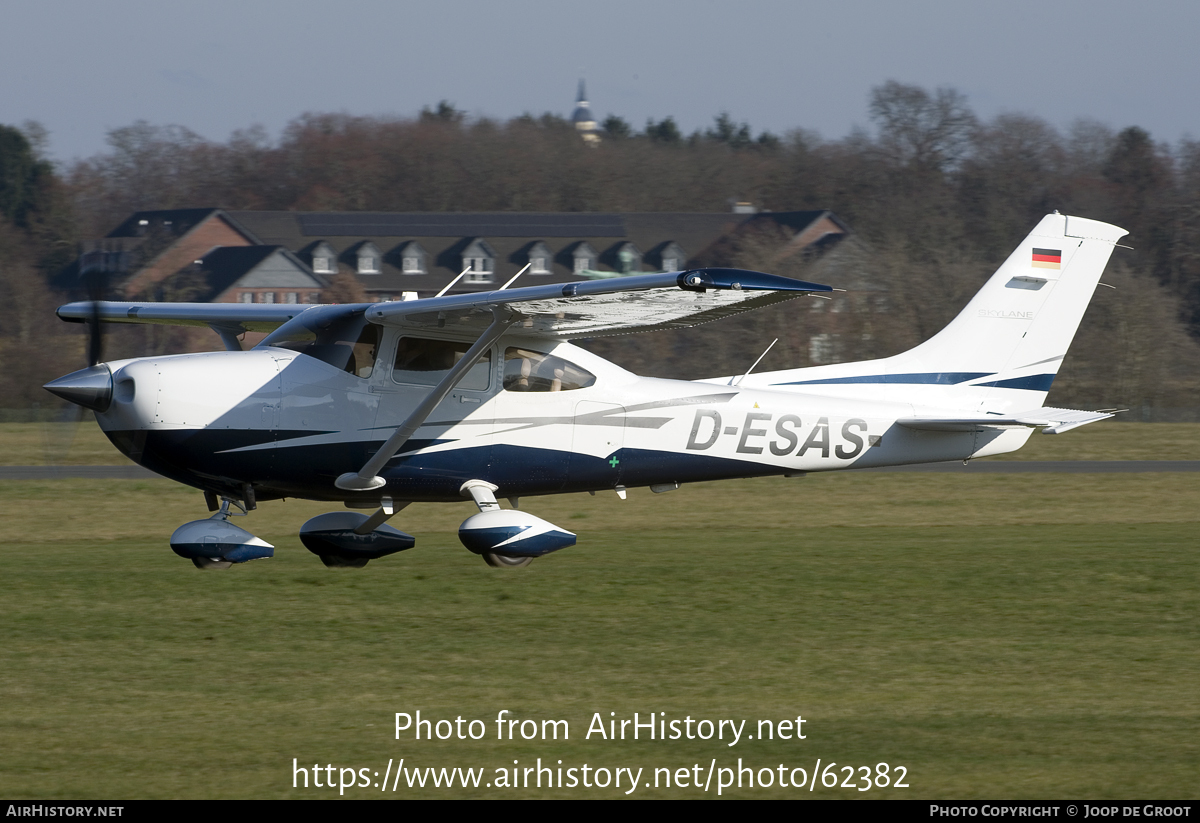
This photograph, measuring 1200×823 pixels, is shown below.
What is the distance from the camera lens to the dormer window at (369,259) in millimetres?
73125

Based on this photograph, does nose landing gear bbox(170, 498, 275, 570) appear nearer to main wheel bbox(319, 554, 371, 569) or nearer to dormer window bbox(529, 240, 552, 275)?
main wheel bbox(319, 554, 371, 569)

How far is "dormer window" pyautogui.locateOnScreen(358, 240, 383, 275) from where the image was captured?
73125 millimetres

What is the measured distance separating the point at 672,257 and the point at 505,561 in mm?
63794

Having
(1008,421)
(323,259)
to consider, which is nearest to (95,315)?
(1008,421)

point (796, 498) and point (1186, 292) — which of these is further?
point (1186, 292)

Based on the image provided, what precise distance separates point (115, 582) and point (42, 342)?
37495 mm

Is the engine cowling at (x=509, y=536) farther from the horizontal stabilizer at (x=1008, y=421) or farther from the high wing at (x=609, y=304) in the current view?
the horizontal stabilizer at (x=1008, y=421)

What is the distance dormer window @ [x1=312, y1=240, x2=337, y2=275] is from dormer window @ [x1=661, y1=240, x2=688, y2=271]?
60.3 ft

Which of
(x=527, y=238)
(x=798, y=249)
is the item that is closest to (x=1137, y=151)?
(x=798, y=249)

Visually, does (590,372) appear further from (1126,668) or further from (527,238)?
(527,238)

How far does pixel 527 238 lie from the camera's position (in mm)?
75375

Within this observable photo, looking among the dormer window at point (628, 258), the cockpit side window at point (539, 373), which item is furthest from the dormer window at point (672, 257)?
the cockpit side window at point (539, 373)

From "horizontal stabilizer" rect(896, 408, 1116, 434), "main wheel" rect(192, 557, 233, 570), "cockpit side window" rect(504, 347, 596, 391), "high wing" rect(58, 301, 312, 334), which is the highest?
"high wing" rect(58, 301, 312, 334)

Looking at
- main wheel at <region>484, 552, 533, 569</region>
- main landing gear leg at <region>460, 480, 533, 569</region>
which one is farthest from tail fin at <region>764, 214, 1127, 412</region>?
main landing gear leg at <region>460, 480, 533, 569</region>
